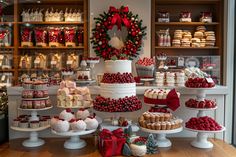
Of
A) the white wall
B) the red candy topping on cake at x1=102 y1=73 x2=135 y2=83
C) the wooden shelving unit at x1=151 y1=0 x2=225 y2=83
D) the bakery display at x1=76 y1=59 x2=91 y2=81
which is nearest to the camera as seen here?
the red candy topping on cake at x1=102 y1=73 x2=135 y2=83

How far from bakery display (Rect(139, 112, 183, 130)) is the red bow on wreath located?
203 cm

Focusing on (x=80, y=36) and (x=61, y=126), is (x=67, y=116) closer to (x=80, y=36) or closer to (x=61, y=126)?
(x=61, y=126)

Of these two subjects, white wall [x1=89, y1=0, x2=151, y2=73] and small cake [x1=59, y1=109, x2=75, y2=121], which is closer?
small cake [x1=59, y1=109, x2=75, y2=121]

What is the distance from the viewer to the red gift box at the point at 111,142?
232cm

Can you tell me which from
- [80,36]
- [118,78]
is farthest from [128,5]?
[118,78]

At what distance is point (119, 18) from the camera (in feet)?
14.0

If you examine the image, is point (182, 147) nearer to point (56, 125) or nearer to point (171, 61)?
point (56, 125)

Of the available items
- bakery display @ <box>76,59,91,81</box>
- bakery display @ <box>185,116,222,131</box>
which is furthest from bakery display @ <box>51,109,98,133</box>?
bakery display @ <box>185,116,222,131</box>

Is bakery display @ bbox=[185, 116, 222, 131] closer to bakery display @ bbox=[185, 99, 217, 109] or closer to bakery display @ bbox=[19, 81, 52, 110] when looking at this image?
Result: bakery display @ bbox=[185, 99, 217, 109]

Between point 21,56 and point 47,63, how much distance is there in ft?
1.37

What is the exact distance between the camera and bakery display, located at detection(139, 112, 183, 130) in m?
2.45

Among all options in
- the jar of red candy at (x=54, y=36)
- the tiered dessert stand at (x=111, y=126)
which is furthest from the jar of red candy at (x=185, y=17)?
the tiered dessert stand at (x=111, y=126)

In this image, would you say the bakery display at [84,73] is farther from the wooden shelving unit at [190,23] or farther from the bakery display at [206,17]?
the bakery display at [206,17]

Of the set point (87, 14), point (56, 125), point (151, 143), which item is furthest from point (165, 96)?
point (87, 14)
